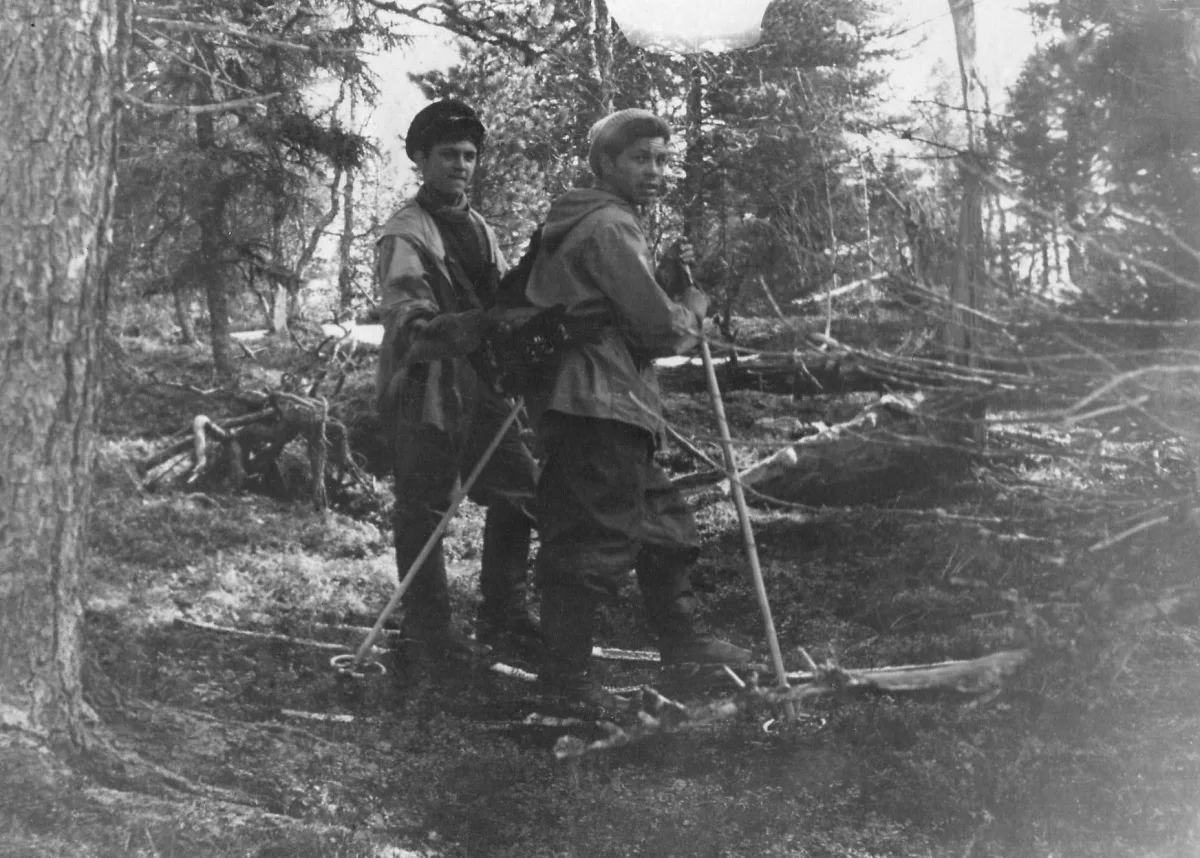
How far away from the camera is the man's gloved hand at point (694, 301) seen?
4.04 metres

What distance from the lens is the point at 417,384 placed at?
4.74 meters

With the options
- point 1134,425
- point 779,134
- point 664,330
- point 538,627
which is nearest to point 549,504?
point 664,330

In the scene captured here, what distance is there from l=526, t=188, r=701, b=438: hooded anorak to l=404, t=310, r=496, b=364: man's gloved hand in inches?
8.1

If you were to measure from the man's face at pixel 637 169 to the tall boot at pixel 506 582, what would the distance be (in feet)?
4.99

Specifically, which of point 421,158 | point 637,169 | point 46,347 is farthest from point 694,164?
point 46,347

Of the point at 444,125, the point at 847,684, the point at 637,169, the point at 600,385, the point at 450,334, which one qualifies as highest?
the point at 444,125

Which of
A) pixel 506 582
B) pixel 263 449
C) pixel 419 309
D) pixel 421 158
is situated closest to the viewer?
pixel 419 309

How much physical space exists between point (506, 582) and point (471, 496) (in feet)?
1.30

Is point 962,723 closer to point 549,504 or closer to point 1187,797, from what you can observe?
point 1187,797

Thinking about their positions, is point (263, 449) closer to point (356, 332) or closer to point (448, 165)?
point (356, 332)

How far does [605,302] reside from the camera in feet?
13.1

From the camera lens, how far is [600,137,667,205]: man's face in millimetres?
4020

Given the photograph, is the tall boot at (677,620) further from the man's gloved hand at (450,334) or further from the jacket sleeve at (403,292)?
the jacket sleeve at (403,292)

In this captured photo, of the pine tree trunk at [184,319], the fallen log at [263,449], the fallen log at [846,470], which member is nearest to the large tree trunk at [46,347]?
the fallen log at [846,470]
